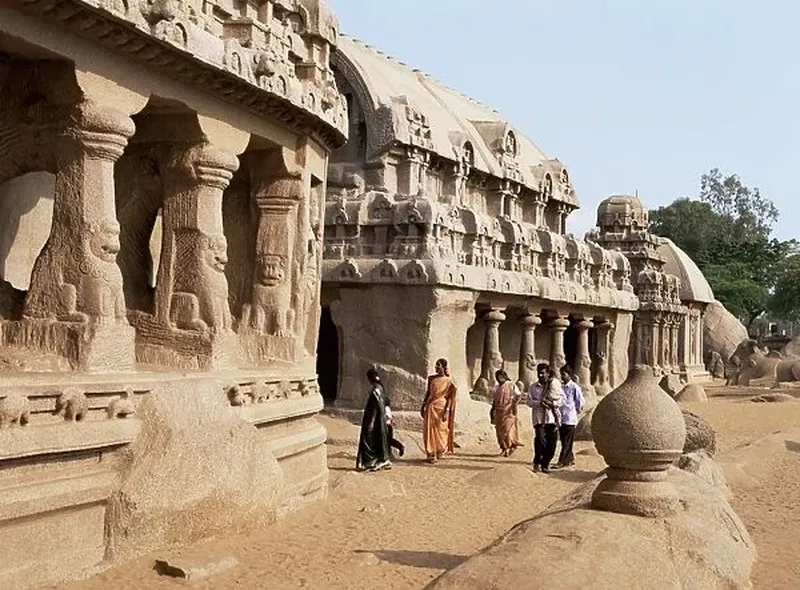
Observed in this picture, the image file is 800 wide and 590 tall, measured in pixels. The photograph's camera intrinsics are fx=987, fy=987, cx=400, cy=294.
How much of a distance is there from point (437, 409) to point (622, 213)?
21415 millimetres

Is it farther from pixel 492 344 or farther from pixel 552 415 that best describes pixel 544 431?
pixel 492 344

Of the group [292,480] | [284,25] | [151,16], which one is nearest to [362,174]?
[284,25]

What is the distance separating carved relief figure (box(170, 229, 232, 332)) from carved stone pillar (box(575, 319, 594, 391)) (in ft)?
50.6

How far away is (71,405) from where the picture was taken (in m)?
6.10

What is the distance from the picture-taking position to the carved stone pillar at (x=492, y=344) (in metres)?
18.6

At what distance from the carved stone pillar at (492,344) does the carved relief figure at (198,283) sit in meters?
10.8

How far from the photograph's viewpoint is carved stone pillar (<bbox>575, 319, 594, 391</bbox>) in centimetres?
2252

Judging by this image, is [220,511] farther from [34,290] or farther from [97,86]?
[97,86]

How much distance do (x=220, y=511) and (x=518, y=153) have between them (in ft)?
61.5

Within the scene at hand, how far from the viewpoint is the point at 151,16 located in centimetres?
680

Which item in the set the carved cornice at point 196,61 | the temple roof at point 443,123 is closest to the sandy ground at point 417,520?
the carved cornice at point 196,61

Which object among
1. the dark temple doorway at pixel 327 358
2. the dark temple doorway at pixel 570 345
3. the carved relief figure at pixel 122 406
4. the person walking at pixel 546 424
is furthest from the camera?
the dark temple doorway at pixel 570 345

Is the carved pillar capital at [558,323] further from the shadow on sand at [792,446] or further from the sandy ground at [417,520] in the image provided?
the shadow on sand at [792,446]

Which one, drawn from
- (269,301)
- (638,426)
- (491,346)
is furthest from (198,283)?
(491,346)
